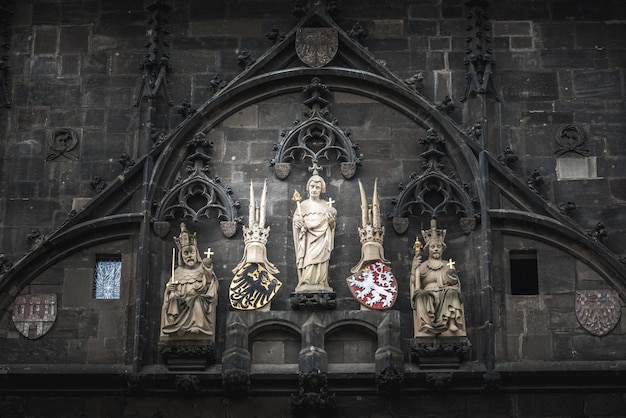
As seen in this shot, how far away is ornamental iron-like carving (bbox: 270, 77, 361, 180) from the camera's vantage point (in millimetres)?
25719

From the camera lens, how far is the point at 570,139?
1020 inches

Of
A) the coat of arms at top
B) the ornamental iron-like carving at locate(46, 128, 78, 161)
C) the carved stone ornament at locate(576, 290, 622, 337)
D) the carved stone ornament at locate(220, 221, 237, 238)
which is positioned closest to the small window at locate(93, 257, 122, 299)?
the carved stone ornament at locate(220, 221, 237, 238)

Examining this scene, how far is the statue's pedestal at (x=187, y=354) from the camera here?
24.3 metres

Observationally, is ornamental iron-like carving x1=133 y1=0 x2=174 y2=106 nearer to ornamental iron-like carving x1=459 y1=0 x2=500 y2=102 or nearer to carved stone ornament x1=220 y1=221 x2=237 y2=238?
carved stone ornament x1=220 y1=221 x2=237 y2=238

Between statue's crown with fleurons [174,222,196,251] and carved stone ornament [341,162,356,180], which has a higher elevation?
carved stone ornament [341,162,356,180]

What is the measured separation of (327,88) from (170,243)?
322cm

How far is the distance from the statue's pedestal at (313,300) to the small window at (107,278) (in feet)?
8.26

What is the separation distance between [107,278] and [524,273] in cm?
577

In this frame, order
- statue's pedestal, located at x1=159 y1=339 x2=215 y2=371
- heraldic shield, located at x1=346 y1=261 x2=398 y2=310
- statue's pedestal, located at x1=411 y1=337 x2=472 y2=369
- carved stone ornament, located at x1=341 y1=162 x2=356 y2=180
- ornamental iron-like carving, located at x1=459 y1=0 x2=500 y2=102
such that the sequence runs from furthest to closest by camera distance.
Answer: ornamental iron-like carving, located at x1=459 y1=0 x2=500 y2=102
carved stone ornament, located at x1=341 y1=162 x2=356 y2=180
heraldic shield, located at x1=346 y1=261 x2=398 y2=310
statue's pedestal, located at x1=159 y1=339 x2=215 y2=371
statue's pedestal, located at x1=411 y1=337 x2=472 y2=369

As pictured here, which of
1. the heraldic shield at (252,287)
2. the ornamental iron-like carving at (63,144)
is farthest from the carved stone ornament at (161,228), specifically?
the ornamental iron-like carving at (63,144)

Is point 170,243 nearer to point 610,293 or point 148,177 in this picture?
point 148,177

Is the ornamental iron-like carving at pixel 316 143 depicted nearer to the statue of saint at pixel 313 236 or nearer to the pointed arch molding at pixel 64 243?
the statue of saint at pixel 313 236

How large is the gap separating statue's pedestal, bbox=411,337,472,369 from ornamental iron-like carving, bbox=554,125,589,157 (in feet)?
10.9

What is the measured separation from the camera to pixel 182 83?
26.4m
